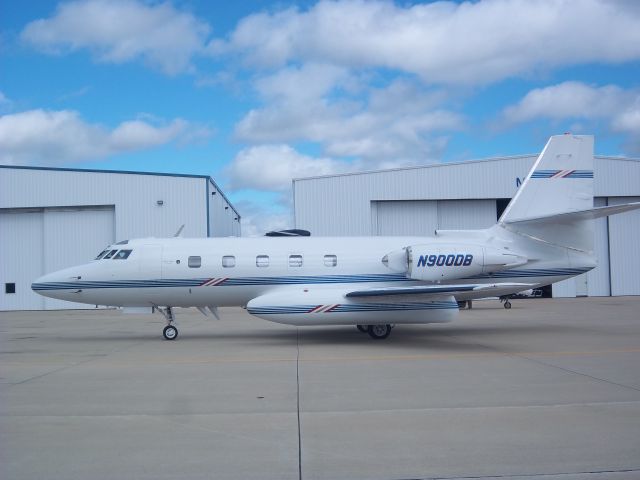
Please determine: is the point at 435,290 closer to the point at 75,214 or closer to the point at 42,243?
the point at 75,214

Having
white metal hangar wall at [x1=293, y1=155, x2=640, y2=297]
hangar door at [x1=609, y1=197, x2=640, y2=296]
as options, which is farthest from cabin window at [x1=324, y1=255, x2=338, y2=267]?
hangar door at [x1=609, y1=197, x2=640, y2=296]

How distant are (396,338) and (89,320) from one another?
649 inches

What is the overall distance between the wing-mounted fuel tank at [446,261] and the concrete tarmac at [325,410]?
1.99 meters

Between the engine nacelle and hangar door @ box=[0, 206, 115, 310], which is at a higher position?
hangar door @ box=[0, 206, 115, 310]

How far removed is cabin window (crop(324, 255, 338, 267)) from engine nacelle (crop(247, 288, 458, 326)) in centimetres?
128

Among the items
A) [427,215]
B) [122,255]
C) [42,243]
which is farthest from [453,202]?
[42,243]

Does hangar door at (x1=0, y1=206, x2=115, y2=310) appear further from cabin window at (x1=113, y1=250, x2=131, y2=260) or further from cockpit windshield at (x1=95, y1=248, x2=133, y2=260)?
cabin window at (x1=113, y1=250, x2=131, y2=260)

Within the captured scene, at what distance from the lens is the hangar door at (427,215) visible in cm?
3659

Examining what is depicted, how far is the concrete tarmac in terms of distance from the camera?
6.20 m

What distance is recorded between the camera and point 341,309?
657 inches

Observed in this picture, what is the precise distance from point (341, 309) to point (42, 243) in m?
26.1

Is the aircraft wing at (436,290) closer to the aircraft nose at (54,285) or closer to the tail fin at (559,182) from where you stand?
the tail fin at (559,182)

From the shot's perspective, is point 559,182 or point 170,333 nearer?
point 170,333

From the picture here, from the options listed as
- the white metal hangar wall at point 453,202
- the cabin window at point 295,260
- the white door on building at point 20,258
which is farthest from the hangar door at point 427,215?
the white door on building at point 20,258
